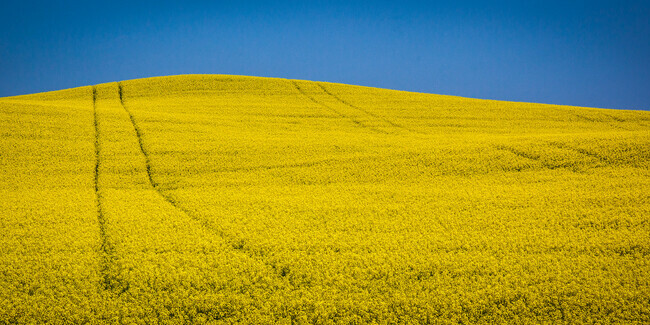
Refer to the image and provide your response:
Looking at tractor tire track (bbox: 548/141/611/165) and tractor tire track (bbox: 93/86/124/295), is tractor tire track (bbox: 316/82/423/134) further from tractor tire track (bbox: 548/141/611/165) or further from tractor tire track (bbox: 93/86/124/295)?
tractor tire track (bbox: 93/86/124/295)

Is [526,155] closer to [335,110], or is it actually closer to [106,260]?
[335,110]

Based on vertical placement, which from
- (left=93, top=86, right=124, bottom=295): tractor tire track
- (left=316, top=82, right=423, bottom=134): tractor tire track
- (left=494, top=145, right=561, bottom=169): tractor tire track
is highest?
(left=316, top=82, right=423, bottom=134): tractor tire track

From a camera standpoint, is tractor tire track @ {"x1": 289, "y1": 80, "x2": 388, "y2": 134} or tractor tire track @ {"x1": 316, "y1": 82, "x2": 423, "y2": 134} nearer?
tractor tire track @ {"x1": 289, "y1": 80, "x2": 388, "y2": 134}

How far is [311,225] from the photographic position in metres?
9.21

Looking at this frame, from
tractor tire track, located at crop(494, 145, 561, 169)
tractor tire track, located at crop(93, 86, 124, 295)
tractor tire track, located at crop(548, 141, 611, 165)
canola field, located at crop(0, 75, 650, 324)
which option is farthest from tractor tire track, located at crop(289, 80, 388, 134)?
tractor tire track, located at crop(93, 86, 124, 295)

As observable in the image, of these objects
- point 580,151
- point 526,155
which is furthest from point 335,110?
point 580,151

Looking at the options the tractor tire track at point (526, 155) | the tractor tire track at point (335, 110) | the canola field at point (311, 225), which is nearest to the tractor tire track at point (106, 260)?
the canola field at point (311, 225)

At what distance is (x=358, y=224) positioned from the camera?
9.30 metres

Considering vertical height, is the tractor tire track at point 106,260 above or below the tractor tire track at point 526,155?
below

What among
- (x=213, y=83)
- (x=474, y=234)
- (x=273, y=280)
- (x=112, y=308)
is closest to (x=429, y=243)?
(x=474, y=234)

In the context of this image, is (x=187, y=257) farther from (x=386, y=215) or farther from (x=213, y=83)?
(x=213, y=83)

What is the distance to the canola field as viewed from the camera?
641 centimetres

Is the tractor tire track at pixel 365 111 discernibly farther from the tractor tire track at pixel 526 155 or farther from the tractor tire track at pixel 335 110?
the tractor tire track at pixel 526 155

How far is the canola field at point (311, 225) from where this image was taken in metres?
6.41
